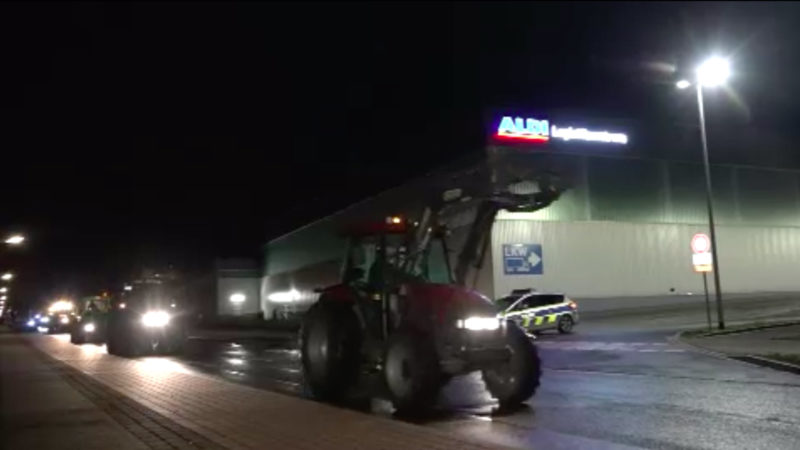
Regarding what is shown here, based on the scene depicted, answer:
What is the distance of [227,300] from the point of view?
7944 centimetres

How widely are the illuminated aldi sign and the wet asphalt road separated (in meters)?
24.2

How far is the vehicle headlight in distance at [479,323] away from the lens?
11.2 meters

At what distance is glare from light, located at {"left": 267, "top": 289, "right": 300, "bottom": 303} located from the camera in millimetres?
70875

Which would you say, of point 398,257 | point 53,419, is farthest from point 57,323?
point 398,257

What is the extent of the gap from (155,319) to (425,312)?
17812mm

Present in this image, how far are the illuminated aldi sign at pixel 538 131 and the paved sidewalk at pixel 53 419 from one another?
30604mm

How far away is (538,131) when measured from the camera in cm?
4491

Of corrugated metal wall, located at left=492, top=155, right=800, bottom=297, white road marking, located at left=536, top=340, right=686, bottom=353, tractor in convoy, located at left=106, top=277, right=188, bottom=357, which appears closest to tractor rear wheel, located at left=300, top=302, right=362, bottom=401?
white road marking, located at left=536, top=340, right=686, bottom=353

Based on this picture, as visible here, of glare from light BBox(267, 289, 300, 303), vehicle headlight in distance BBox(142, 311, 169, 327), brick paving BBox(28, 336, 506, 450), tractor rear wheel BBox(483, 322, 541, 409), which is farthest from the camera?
glare from light BBox(267, 289, 300, 303)

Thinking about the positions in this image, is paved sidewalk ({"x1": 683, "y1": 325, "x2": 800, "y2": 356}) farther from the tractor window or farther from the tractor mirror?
the tractor mirror

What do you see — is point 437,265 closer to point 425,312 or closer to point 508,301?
point 425,312

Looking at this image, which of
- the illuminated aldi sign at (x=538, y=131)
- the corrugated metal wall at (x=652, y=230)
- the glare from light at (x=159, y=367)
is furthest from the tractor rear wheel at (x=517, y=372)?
the illuminated aldi sign at (x=538, y=131)

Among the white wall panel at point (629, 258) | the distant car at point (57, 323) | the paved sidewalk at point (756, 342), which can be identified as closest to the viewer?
the paved sidewalk at point (756, 342)

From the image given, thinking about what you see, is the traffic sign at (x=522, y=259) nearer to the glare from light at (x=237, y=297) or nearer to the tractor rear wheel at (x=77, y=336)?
the tractor rear wheel at (x=77, y=336)
